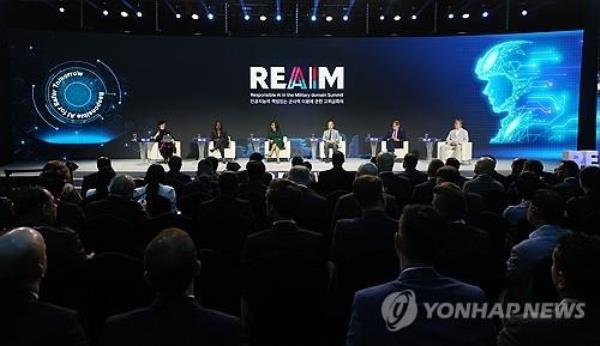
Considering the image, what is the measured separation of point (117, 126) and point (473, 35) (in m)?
10.3

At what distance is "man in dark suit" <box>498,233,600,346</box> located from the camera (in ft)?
6.10

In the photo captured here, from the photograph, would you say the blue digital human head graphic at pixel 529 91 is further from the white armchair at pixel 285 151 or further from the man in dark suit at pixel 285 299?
the man in dark suit at pixel 285 299

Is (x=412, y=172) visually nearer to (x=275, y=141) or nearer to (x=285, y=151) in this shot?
(x=275, y=141)

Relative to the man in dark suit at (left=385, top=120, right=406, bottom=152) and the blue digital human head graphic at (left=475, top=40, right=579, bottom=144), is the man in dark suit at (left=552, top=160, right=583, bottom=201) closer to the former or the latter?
the man in dark suit at (left=385, top=120, right=406, bottom=152)

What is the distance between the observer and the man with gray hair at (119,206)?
4910 mm

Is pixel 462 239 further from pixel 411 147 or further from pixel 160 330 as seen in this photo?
pixel 411 147

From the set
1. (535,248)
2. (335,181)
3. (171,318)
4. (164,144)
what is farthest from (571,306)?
(164,144)

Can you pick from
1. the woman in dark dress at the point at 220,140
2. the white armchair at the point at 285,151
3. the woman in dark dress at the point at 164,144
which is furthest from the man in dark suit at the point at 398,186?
the white armchair at the point at 285,151

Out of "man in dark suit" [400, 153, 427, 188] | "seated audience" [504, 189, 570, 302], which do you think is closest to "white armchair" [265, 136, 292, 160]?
"man in dark suit" [400, 153, 427, 188]

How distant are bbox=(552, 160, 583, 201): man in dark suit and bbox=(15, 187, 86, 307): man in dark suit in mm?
4363

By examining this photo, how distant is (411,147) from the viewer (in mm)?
17812

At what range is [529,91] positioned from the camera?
665 inches

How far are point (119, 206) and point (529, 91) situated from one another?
570 inches

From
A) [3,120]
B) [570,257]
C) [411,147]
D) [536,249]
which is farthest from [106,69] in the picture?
[570,257]
